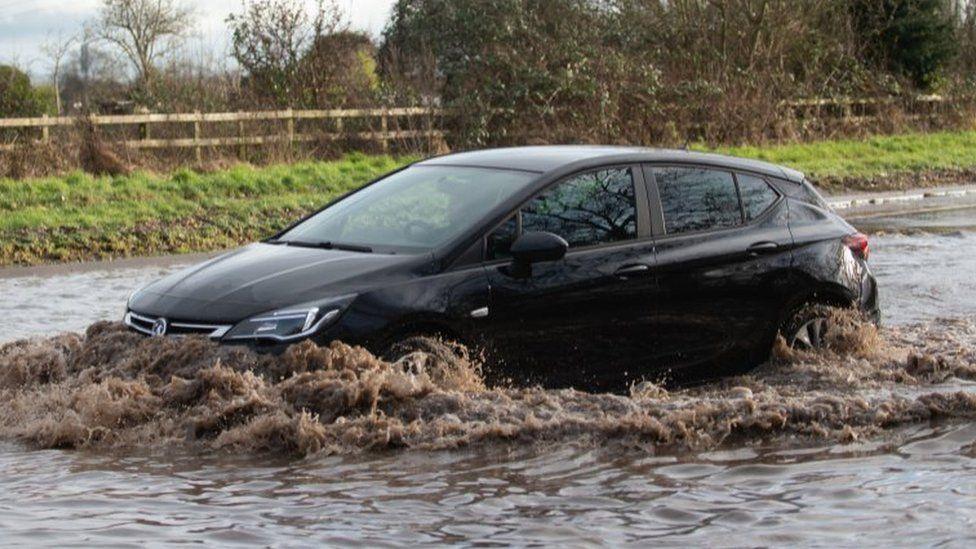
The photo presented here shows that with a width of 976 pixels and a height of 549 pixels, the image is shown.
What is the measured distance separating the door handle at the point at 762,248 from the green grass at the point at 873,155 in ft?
69.2

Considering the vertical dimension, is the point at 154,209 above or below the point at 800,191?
below

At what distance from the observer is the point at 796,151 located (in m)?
36.1

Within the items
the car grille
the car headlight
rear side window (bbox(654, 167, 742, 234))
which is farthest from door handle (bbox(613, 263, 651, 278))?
the car grille

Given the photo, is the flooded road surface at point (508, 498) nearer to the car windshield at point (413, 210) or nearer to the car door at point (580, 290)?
the car door at point (580, 290)

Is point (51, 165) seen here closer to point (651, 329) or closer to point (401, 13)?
point (401, 13)

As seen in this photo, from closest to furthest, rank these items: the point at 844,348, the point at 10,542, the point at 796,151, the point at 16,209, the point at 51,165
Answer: the point at 10,542 < the point at 844,348 < the point at 16,209 < the point at 51,165 < the point at 796,151

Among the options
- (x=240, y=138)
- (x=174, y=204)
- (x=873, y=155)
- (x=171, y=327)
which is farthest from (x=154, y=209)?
(x=873, y=155)

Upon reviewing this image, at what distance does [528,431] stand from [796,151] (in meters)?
28.6

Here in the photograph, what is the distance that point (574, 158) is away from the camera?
9.84 m

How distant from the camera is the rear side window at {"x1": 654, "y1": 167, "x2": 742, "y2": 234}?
9.95m

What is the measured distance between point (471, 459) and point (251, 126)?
72.0 feet

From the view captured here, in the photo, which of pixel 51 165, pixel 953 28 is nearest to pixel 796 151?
pixel 953 28

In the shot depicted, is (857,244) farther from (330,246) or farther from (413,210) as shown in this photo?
(330,246)

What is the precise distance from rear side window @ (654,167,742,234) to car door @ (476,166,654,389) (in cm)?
21
